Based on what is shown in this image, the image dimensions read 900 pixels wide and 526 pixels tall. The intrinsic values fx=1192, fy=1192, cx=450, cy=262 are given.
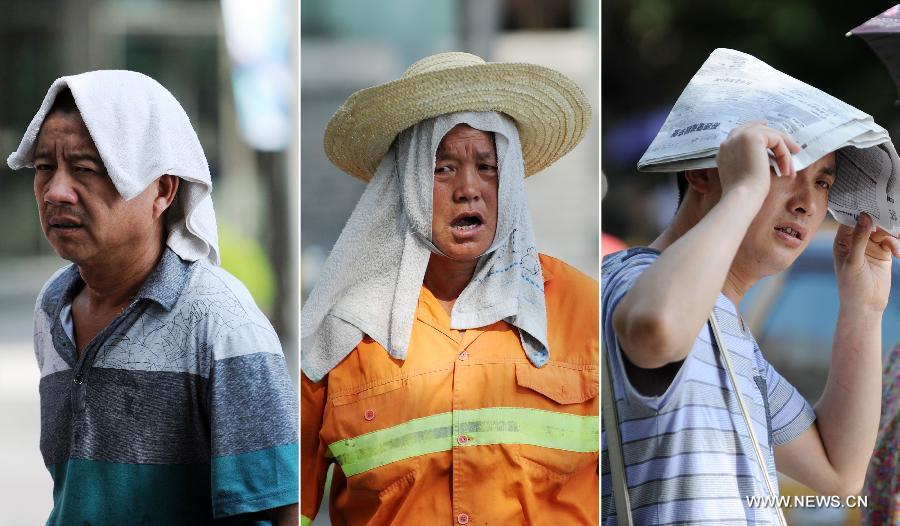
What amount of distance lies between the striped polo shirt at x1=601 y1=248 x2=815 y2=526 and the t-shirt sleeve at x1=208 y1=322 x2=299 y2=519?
74 centimetres

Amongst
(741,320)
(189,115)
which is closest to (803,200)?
(741,320)

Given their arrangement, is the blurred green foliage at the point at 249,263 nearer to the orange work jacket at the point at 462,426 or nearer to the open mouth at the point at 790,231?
the orange work jacket at the point at 462,426

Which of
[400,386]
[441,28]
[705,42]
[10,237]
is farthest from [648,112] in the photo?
[10,237]

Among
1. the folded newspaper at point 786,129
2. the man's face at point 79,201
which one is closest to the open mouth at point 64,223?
the man's face at point 79,201

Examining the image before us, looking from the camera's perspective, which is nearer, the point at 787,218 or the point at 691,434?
the point at 691,434

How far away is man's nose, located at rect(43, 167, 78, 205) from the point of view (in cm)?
266

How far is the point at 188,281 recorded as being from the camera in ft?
8.96

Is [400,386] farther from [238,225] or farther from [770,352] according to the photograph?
[770,352]

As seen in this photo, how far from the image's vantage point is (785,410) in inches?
111

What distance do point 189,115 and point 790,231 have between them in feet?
4.67

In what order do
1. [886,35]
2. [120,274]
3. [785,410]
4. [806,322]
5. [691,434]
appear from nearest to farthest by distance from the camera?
1. [691,434]
2. [120,274]
3. [785,410]
4. [886,35]
5. [806,322]

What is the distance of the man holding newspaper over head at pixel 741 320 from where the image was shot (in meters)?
2.58

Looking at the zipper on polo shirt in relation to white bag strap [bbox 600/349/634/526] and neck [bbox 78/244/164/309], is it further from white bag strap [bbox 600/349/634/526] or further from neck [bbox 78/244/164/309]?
white bag strap [bbox 600/349/634/526]

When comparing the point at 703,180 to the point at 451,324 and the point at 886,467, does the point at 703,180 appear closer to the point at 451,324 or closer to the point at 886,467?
the point at 451,324
